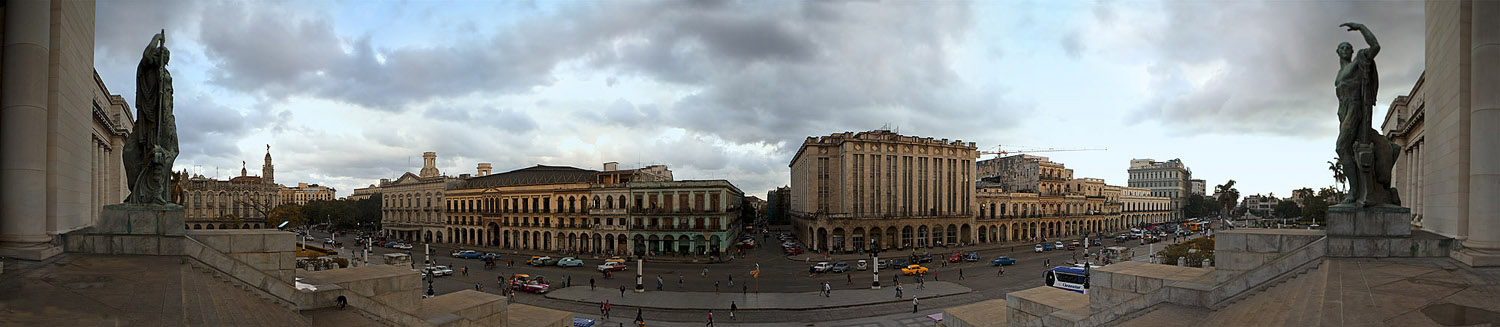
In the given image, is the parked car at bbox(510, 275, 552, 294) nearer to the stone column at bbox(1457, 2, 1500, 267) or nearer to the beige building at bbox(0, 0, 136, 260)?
the beige building at bbox(0, 0, 136, 260)

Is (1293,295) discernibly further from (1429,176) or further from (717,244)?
(717,244)

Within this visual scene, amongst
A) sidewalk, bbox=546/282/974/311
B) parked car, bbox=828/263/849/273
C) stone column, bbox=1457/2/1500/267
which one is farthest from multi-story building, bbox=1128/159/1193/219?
stone column, bbox=1457/2/1500/267

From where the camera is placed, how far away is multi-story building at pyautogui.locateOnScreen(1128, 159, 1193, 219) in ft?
394

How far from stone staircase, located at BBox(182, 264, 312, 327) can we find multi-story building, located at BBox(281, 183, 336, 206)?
504ft

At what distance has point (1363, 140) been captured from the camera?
1152cm

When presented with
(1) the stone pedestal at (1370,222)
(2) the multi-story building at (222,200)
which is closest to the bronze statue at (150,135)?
(1) the stone pedestal at (1370,222)

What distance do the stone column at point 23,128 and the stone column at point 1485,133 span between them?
2724 centimetres

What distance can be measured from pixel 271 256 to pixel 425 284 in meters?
30.7

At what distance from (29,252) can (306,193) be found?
186749mm

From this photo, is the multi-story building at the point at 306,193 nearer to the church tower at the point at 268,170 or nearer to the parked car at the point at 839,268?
the church tower at the point at 268,170

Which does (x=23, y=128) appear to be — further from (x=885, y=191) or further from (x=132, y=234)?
(x=885, y=191)

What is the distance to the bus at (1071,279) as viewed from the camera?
30.9 m

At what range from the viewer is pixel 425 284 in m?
38.2

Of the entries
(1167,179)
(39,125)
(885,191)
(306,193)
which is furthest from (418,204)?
(1167,179)
